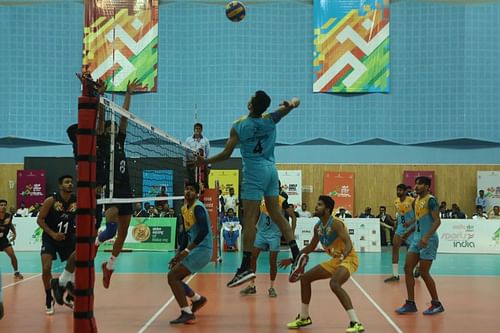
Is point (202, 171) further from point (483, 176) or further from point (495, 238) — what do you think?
point (483, 176)

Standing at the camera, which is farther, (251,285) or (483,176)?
(483,176)

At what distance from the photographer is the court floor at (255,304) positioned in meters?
8.49

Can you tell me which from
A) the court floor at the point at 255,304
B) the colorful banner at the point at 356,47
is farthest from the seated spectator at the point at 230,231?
the colorful banner at the point at 356,47

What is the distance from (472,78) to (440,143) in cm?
274

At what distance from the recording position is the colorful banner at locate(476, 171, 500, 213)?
2423 cm

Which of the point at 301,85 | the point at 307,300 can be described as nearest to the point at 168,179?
the point at 301,85

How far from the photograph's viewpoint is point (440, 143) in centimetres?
2500

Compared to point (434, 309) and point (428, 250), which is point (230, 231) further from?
point (434, 309)

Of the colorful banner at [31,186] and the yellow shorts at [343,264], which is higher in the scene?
the colorful banner at [31,186]

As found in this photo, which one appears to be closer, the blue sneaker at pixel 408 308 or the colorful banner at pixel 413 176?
the blue sneaker at pixel 408 308

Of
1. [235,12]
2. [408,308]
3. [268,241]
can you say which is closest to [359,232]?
[235,12]

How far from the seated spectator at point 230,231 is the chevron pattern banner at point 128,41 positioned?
24.0ft

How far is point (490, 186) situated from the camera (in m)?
24.4

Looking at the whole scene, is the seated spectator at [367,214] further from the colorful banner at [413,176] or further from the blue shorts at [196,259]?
the blue shorts at [196,259]
